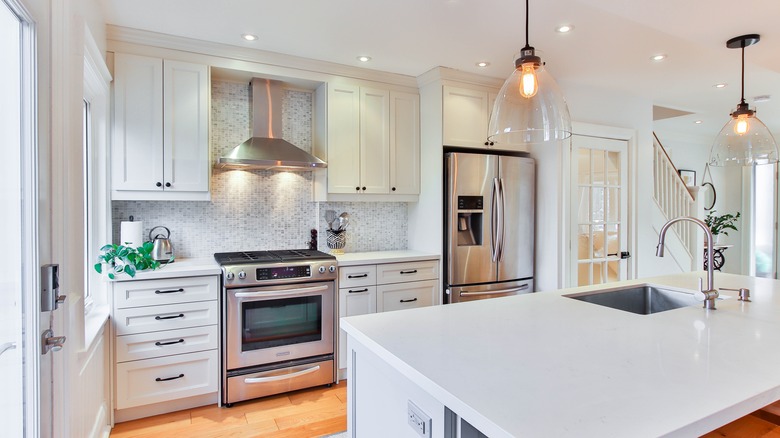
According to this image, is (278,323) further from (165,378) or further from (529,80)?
(529,80)

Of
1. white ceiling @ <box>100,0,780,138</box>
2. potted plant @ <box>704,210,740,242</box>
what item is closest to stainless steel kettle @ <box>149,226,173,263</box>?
white ceiling @ <box>100,0,780,138</box>

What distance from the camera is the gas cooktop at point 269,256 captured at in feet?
9.48

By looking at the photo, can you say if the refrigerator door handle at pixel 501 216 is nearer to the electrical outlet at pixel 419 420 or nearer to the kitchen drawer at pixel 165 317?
the kitchen drawer at pixel 165 317

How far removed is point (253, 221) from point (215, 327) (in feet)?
3.13

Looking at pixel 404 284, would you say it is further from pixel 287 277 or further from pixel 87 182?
pixel 87 182

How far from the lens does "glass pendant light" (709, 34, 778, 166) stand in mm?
2471

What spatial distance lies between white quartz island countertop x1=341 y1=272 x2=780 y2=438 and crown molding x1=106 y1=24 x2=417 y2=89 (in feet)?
7.45

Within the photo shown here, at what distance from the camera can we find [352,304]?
10.6ft

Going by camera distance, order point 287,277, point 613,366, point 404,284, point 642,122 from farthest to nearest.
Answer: point 642,122, point 404,284, point 287,277, point 613,366

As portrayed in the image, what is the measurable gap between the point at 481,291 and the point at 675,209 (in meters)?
2.65

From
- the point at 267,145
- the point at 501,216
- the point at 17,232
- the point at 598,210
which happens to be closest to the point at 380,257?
the point at 501,216

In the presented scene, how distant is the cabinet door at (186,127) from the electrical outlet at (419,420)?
2.34 metres

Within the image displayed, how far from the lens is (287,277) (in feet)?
9.71

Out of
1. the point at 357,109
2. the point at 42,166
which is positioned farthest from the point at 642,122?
the point at 42,166
